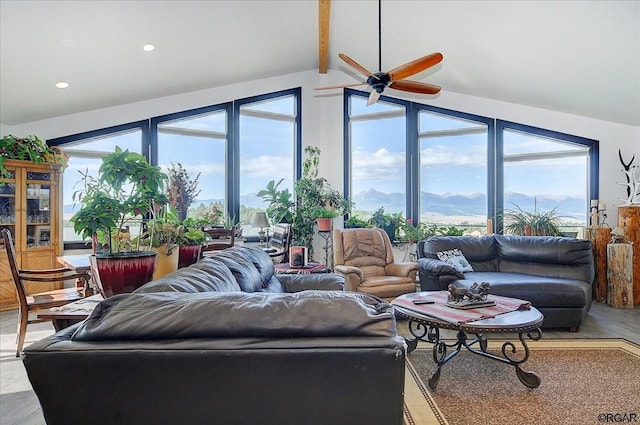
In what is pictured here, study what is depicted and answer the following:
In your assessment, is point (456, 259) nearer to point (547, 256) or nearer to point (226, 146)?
point (547, 256)

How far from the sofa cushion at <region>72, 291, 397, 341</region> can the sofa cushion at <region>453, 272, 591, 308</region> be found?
3044 mm

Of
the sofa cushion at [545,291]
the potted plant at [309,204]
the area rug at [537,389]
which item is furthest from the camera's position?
the potted plant at [309,204]

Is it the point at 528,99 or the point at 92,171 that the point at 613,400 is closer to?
the point at 528,99

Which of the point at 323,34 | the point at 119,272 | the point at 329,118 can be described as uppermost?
the point at 323,34

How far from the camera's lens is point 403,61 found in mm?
5562

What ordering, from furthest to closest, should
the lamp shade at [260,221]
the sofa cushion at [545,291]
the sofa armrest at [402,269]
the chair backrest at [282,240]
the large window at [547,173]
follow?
the large window at [547,173], the lamp shade at [260,221], the chair backrest at [282,240], the sofa armrest at [402,269], the sofa cushion at [545,291]

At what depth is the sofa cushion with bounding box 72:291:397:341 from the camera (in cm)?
111

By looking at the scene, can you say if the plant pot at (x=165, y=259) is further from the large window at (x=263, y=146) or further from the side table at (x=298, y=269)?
the large window at (x=263, y=146)

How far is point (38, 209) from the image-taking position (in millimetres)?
4953

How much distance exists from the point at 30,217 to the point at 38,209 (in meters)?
0.14

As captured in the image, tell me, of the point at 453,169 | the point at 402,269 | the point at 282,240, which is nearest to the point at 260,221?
the point at 282,240

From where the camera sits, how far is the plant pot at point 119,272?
5.42ft

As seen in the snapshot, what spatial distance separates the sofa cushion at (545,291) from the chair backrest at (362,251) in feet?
3.69

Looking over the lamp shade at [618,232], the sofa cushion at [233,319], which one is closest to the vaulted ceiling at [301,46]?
the lamp shade at [618,232]
